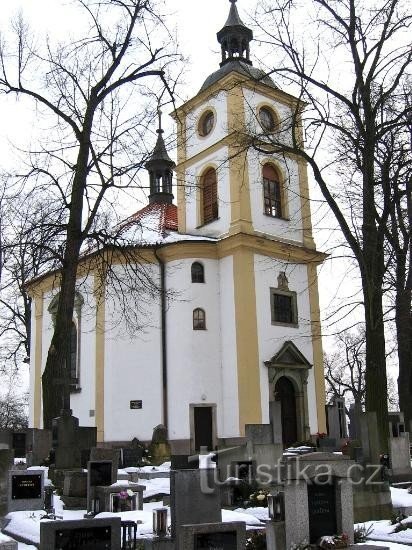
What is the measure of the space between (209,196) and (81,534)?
21.3 metres

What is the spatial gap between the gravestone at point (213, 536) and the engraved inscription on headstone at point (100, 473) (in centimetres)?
589

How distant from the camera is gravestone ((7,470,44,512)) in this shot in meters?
11.6

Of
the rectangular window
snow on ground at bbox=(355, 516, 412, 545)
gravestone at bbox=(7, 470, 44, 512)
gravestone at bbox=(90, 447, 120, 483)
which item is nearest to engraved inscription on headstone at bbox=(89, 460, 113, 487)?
gravestone at bbox=(90, 447, 120, 483)

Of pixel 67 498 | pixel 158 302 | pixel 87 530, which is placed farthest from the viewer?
pixel 158 302

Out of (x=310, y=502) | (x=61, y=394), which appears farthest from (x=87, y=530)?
(x=61, y=394)

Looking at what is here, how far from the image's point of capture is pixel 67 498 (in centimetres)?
1279

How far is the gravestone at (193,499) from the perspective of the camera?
857 centimetres

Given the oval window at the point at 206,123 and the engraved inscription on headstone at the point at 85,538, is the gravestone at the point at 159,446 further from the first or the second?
the engraved inscription on headstone at the point at 85,538

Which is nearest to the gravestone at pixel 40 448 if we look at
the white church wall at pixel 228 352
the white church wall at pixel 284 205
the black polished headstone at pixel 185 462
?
the black polished headstone at pixel 185 462

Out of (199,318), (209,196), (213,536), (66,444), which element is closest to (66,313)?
(66,444)

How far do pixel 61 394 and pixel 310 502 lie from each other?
346 inches

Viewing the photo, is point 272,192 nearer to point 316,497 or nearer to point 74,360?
point 74,360

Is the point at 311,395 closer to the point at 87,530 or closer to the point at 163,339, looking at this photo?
the point at 163,339

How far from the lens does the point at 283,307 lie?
25672 mm
